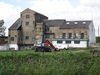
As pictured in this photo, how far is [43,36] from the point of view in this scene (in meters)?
63.2

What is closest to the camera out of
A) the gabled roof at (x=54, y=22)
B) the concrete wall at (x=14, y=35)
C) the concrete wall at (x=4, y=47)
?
the concrete wall at (x=4, y=47)

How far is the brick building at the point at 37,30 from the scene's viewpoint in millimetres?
60844

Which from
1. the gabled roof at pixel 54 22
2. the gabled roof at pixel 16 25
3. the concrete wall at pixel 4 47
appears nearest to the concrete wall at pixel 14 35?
the gabled roof at pixel 16 25

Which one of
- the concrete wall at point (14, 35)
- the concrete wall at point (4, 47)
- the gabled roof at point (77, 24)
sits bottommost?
the concrete wall at point (4, 47)

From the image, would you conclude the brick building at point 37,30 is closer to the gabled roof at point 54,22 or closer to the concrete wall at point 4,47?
the gabled roof at point 54,22

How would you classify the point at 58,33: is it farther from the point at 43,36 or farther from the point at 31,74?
the point at 31,74

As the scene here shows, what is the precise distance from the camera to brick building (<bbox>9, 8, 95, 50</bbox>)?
2395 inches

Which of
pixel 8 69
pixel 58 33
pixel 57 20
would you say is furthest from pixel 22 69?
pixel 57 20

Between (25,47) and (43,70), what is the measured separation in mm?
53355

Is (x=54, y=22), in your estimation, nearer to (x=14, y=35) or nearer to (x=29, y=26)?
(x=29, y=26)

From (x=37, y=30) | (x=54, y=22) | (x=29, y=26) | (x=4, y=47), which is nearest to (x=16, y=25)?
(x=29, y=26)

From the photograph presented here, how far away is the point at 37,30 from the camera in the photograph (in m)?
62.8

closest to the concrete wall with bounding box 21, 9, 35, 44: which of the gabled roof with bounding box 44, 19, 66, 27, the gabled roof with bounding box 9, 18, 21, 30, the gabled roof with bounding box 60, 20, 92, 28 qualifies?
the gabled roof with bounding box 9, 18, 21, 30

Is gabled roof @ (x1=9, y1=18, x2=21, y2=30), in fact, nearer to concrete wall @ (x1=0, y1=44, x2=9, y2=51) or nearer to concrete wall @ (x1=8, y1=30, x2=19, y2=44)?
concrete wall @ (x1=8, y1=30, x2=19, y2=44)
